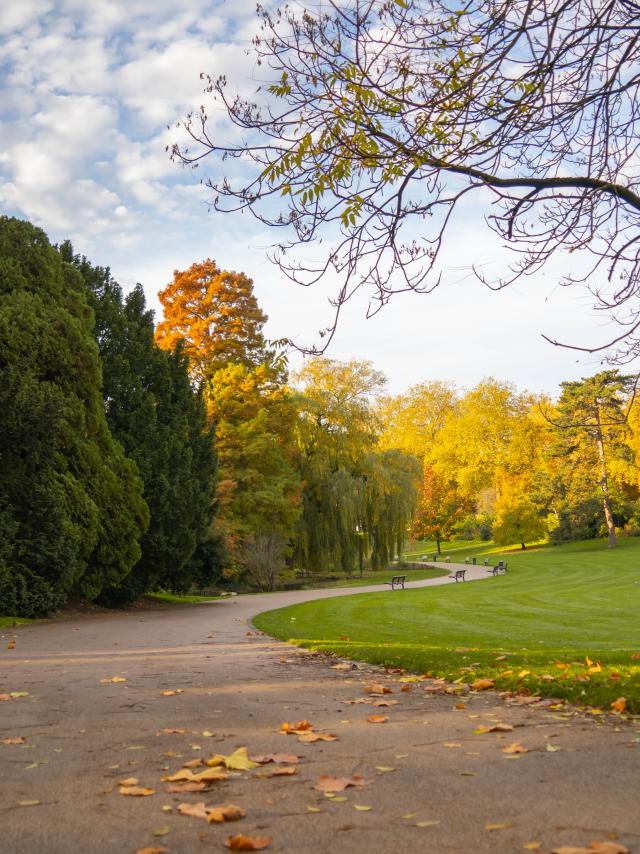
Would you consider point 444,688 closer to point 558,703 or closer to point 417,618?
point 558,703

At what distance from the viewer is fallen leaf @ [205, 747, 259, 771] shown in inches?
155

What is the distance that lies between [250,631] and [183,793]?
33.5 feet

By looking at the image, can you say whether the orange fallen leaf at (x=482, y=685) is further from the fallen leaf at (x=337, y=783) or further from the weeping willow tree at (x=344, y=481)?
the weeping willow tree at (x=344, y=481)

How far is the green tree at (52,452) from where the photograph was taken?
50.0 feet

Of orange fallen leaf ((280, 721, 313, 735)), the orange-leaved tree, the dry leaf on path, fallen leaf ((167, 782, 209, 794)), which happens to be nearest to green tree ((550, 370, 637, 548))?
the orange-leaved tree

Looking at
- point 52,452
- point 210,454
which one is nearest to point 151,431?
point 210,454

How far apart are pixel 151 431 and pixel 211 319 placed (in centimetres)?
1401

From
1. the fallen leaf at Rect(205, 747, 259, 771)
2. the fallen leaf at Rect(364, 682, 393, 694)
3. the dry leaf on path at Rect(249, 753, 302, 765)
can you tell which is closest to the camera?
the fallen leaf at Rect(205, 747, 259, 771)

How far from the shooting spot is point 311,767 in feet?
13.0

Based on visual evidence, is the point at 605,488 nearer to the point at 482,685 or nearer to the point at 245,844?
the point at 482,685

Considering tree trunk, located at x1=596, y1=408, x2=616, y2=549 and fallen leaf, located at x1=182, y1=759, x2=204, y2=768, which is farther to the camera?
tree trunk, located at x1=596, y1=408, x2=616, y2=549

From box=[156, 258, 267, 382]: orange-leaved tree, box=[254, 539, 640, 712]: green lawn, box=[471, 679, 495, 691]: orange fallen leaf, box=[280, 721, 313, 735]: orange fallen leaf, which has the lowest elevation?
box=[254, 539, 640, 712]: green lawn

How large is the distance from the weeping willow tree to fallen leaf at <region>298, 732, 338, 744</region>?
1079 inches

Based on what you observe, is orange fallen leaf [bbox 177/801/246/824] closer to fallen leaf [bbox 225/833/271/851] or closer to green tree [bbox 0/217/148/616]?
fallen leaf [bbox 225/833/271/851]
